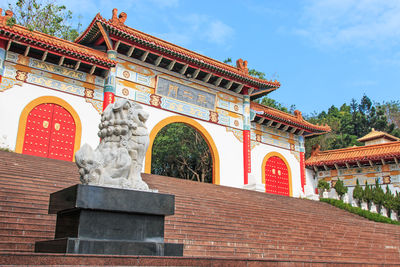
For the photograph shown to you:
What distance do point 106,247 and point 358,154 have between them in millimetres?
22755

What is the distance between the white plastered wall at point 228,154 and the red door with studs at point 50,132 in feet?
19.5

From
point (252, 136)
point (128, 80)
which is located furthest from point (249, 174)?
point (128, 80)

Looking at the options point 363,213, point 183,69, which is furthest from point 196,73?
point 363,213

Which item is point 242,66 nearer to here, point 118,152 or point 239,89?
point 239,89

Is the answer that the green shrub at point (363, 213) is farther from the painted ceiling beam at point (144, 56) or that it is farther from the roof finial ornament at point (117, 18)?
the roof finial ornament at point (117, 18)

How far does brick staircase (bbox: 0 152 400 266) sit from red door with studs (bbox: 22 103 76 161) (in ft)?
7.66

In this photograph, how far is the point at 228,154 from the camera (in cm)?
1866

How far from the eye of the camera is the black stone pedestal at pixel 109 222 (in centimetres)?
432

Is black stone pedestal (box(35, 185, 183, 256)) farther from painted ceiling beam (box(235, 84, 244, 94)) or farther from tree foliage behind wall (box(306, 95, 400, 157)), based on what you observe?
tree foliage behind wall (box(306, 95, 400, 157))

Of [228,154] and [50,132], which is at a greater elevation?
→ [228,154]

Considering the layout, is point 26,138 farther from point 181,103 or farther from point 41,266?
point 41,266

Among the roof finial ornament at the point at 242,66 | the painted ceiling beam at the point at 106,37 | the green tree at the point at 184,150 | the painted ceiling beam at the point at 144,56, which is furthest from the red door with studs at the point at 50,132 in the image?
the green tree at the point at 184,150

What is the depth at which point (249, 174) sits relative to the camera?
18.8 m

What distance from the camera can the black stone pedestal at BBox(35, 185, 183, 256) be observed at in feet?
14.2
